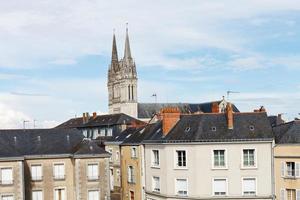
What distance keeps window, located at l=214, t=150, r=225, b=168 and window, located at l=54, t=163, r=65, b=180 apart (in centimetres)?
1370

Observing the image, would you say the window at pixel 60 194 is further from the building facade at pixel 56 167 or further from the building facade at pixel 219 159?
the building facade at pixel 219 159

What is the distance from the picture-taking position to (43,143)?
154 feet

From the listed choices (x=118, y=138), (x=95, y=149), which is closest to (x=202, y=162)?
(x=95, y=149)

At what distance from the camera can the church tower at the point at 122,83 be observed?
470ft

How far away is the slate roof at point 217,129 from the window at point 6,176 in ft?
40.7

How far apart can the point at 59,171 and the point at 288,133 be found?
19947 mm

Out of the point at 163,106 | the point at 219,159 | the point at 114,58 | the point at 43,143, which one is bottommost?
the point at 219,159

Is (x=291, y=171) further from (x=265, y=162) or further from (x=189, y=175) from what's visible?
(x=189, y=175)

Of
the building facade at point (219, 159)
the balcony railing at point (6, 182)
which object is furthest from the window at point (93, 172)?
the balcony railing at point (6, 182)

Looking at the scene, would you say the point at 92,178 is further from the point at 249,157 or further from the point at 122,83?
the point at 122,83

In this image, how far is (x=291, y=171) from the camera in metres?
39.7

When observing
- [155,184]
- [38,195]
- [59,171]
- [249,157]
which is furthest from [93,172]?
[249,157]

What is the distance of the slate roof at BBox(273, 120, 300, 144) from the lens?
131 ft

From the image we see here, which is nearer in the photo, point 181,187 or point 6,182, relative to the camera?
point 181,187
